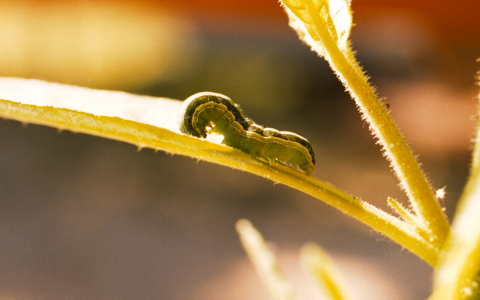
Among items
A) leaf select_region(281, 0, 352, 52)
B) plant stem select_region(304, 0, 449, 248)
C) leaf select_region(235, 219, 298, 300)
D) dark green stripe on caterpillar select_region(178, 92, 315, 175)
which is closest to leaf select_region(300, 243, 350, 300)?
leaf select_region(235, 219, 298, 300)

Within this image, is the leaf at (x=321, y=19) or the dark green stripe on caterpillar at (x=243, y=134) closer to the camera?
the leaf at (x=321, y=19)

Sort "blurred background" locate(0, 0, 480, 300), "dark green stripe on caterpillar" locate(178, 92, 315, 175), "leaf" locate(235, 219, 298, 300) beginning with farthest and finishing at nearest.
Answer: "blurred background" locate(0, 0, 480, 300) → "dark green stripe on caterpillar" locate(178, 92, 315, 175) → "leaf" locate(235, 219, 298, 300)

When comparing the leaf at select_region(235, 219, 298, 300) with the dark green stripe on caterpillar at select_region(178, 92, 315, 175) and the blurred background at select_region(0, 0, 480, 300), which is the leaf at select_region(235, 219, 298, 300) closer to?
the dark green stripe on caterpillar at select_region(178, 92, 315, 175)

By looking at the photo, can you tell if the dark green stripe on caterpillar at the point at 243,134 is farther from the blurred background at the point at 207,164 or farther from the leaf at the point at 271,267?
the blurred background at the point at 207,164

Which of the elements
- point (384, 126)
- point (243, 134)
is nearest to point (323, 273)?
point (384, 126)

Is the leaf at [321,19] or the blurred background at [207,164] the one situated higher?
the blurred background at [207,164]

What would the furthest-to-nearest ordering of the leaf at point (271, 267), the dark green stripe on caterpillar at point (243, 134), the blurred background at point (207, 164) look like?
the blurred background at point (207, 164), the dark green stripe on caterpillar at point (243, 134), the leaf at point (271, 267)

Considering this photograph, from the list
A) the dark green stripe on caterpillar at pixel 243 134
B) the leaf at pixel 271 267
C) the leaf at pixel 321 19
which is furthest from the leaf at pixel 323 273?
the dark green stripe on caterpillar at pixel 243 134

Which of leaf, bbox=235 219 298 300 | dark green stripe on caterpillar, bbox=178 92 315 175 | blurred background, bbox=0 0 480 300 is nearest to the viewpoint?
leaf, bbox=235 219 298 300
